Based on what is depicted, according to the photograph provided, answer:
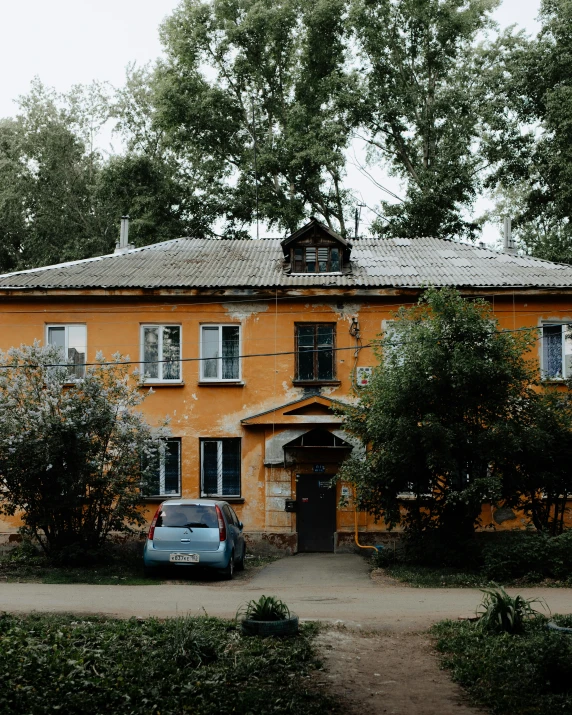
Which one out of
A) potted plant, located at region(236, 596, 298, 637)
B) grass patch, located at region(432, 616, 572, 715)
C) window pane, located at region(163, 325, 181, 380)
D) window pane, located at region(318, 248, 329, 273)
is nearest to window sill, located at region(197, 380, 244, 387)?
window pane, located at region(163, 325, 181, 380)

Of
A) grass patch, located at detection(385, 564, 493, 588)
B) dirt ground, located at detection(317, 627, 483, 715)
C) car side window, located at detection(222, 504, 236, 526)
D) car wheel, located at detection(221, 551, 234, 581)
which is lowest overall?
grass patch, located at detection(385, 564, 493, 588)

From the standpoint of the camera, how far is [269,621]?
402 inches

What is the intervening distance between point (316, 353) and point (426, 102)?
17660mm

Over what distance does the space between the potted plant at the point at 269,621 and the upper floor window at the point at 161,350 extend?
13207 mm

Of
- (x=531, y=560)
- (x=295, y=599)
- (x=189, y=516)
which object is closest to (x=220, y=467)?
(x=189, y=516)

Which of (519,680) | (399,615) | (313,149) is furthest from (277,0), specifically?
(519,680)

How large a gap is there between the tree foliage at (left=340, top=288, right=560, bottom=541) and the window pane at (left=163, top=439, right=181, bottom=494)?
582cm

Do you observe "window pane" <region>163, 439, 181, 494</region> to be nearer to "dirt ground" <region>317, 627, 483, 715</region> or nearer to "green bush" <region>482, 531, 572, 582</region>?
"green bush" <region>482, 531, 572, 582</region>

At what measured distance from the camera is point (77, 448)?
18016 mm

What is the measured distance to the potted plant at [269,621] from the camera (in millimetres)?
10141

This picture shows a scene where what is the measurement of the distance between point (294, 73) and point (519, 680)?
33.6 metres

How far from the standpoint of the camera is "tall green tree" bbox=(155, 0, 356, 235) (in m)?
36.0

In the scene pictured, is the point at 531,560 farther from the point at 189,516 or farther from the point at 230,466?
the point at 230,466

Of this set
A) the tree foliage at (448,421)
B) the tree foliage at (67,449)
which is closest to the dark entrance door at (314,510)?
the tree foliage at (448,421)
